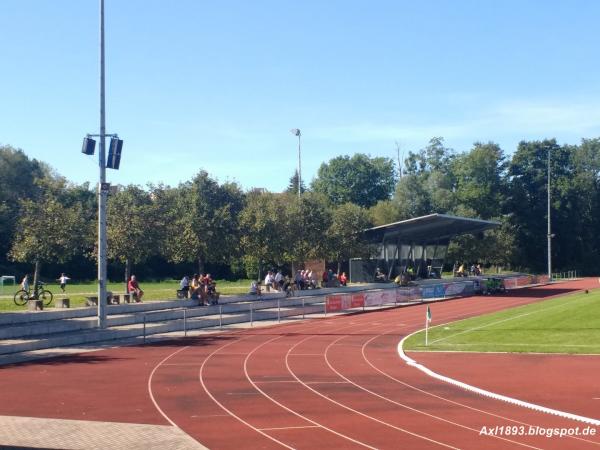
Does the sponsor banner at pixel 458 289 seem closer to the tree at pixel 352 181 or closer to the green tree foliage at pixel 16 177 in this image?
the green tree foliage at pixel 16 177

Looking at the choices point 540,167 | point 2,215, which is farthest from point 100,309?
point 540,167

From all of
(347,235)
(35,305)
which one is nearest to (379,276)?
(347,235)

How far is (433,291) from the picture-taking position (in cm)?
5288

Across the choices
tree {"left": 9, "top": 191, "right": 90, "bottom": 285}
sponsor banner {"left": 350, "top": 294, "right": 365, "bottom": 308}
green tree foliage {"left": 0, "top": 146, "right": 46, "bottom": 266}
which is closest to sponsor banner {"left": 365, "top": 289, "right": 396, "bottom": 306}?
sponsor banner {"left": 350, "top": 294, "right": 365, "bottom": 308}

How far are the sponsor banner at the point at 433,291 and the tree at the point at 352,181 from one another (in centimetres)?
5514

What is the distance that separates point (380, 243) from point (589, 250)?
4552 cm

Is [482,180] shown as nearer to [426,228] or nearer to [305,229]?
[426,228]

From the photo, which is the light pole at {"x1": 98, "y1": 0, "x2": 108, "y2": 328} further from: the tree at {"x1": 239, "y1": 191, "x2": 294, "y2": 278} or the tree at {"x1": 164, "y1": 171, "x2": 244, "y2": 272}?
the tree at {"x1": 239, "y1": 191, "x2": 294, "y2": 278}

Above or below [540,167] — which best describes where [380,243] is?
below

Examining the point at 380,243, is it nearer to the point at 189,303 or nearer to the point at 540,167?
the point at 189,303

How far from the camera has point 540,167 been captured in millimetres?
101438

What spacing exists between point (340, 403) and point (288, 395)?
1.60m

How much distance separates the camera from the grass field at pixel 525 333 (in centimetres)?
2645

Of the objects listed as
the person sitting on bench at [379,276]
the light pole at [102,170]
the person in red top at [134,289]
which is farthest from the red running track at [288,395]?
the person sitting on bench at [379,276]
